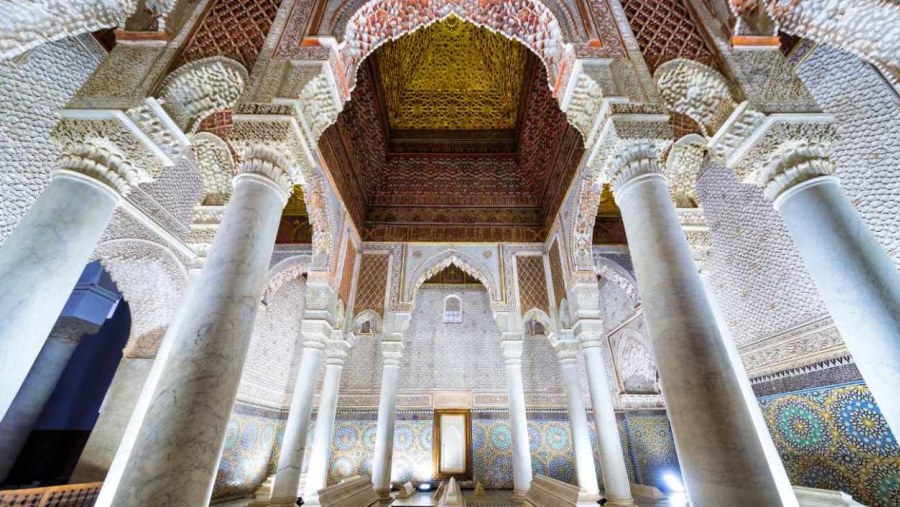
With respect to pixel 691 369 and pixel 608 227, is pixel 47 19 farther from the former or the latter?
pixel 608 227

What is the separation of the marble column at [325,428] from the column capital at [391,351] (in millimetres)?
649

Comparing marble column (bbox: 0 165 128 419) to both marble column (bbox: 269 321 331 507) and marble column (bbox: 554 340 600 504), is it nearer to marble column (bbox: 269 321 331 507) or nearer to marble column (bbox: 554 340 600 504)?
marble column (bbox: 269 321 331 507)

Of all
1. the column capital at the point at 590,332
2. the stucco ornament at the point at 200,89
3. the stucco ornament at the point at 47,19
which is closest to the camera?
the stucco ornament at the point at 47,19

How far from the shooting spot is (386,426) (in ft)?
20.7

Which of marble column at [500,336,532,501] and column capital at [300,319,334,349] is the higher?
column capital at [300,319,334,349]

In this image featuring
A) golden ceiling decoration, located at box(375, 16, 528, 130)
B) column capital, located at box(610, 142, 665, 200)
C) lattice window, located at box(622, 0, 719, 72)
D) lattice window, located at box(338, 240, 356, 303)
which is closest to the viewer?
column capital, located at box(610, 142, 665, 200)

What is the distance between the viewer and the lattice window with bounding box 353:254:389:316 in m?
6.77

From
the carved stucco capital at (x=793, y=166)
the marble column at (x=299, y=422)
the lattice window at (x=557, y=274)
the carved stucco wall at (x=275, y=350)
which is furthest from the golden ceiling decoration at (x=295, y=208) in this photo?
the carved stucco capital at (x=793, y=166)

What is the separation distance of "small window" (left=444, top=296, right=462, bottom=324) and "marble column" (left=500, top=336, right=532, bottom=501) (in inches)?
143

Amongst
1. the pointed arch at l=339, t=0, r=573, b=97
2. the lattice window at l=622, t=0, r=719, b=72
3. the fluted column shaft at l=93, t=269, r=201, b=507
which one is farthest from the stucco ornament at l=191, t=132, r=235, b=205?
the lattice window at l=622, t=0, r=719, b=72

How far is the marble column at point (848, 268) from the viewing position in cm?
202

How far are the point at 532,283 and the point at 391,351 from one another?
113 inches

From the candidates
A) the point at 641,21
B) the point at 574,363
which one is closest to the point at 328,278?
the point at 574,363

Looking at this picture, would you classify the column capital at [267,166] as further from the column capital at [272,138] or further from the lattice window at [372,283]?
the lattice window at [372,283]
